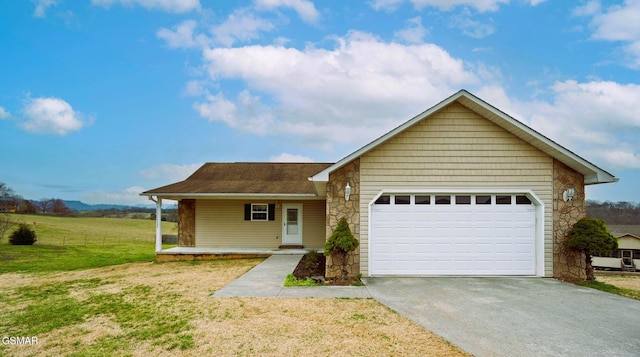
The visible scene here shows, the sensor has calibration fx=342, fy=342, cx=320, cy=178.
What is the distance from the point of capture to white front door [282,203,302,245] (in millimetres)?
15258

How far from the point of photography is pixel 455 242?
9.39 metres

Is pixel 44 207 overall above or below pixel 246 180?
below

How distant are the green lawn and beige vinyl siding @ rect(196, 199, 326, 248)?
8.97 ft

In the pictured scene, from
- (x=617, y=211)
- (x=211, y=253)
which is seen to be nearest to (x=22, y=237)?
(x=211, y=253)

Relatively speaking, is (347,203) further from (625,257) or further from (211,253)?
(625,257)

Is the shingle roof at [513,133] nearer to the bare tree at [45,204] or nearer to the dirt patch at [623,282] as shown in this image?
the dirt patch at [623,282]

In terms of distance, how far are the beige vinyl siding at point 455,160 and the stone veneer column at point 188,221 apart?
30.0 ft

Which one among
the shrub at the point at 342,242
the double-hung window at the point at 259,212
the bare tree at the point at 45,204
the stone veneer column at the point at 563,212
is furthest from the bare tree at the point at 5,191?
the stone veneer column at the point at 563,212

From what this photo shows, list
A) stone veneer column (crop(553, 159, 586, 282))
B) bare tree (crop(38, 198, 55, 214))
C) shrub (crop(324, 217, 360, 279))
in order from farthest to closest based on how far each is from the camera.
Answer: bare tree (crop(38, 198, 55, 214)) < stone veneer column (crop(553, 159, 586, 282)) < shrub (crop(324, 217, 360, 279))

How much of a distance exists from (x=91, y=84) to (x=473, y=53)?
17.9m

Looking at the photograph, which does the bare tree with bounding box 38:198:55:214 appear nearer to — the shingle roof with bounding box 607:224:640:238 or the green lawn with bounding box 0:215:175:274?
the green lawn with bounding box 0:215:175:274

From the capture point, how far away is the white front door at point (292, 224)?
15.3 metres

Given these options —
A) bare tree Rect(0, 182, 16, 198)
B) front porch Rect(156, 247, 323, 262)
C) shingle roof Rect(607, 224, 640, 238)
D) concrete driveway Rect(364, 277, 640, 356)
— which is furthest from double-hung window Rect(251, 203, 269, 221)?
shingle roof Rect(607, 224, 640, 238)

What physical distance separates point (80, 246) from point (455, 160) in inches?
884
